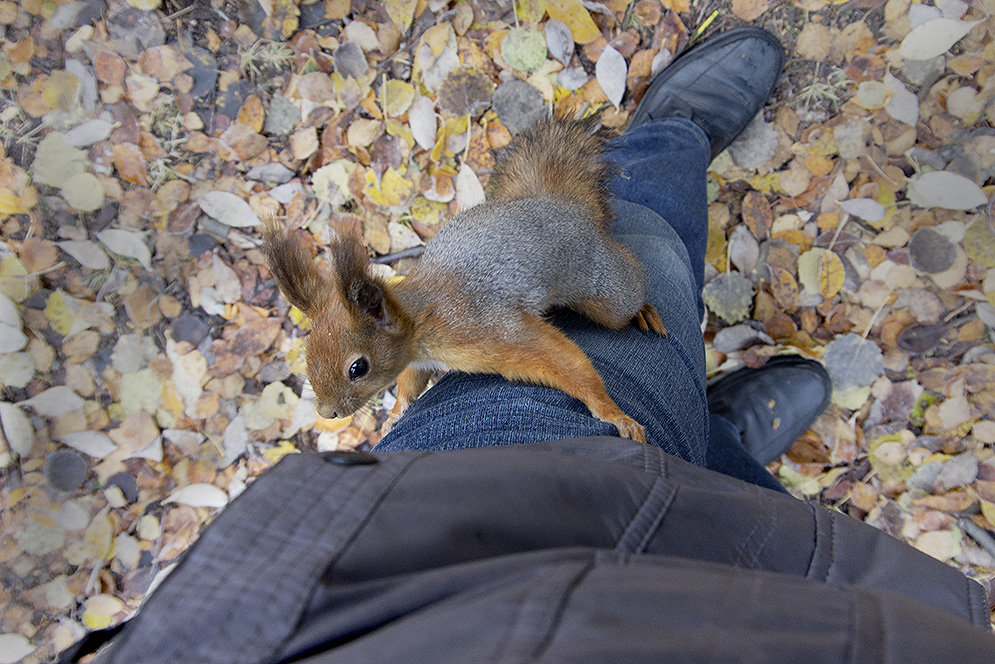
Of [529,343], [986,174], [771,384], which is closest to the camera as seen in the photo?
[529,343]

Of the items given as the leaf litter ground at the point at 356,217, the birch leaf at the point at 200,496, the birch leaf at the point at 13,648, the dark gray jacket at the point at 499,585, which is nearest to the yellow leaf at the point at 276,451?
the leaf litter ground at the point at 356,217

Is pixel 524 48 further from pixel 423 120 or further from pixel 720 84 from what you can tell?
pixel 720 84

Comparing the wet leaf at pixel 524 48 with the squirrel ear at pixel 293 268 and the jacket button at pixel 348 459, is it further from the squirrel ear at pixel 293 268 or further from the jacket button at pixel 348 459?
the jacket button at pixel 348 459

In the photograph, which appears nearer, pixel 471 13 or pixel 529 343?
pixel 529 343

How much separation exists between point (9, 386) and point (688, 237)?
1336 millimetres

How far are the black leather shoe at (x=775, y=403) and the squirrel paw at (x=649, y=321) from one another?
0.37m

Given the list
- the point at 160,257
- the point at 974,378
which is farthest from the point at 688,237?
the point at 160,257

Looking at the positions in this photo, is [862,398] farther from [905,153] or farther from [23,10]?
[23,10]

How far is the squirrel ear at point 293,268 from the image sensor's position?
2.32 ft

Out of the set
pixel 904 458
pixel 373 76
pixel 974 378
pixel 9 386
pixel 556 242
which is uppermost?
pixel 373 76

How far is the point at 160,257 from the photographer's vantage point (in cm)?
121

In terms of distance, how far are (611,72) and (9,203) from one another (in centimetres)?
121

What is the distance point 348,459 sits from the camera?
428 mm

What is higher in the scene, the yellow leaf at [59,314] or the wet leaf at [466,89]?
the wet leaf at [466,89]
